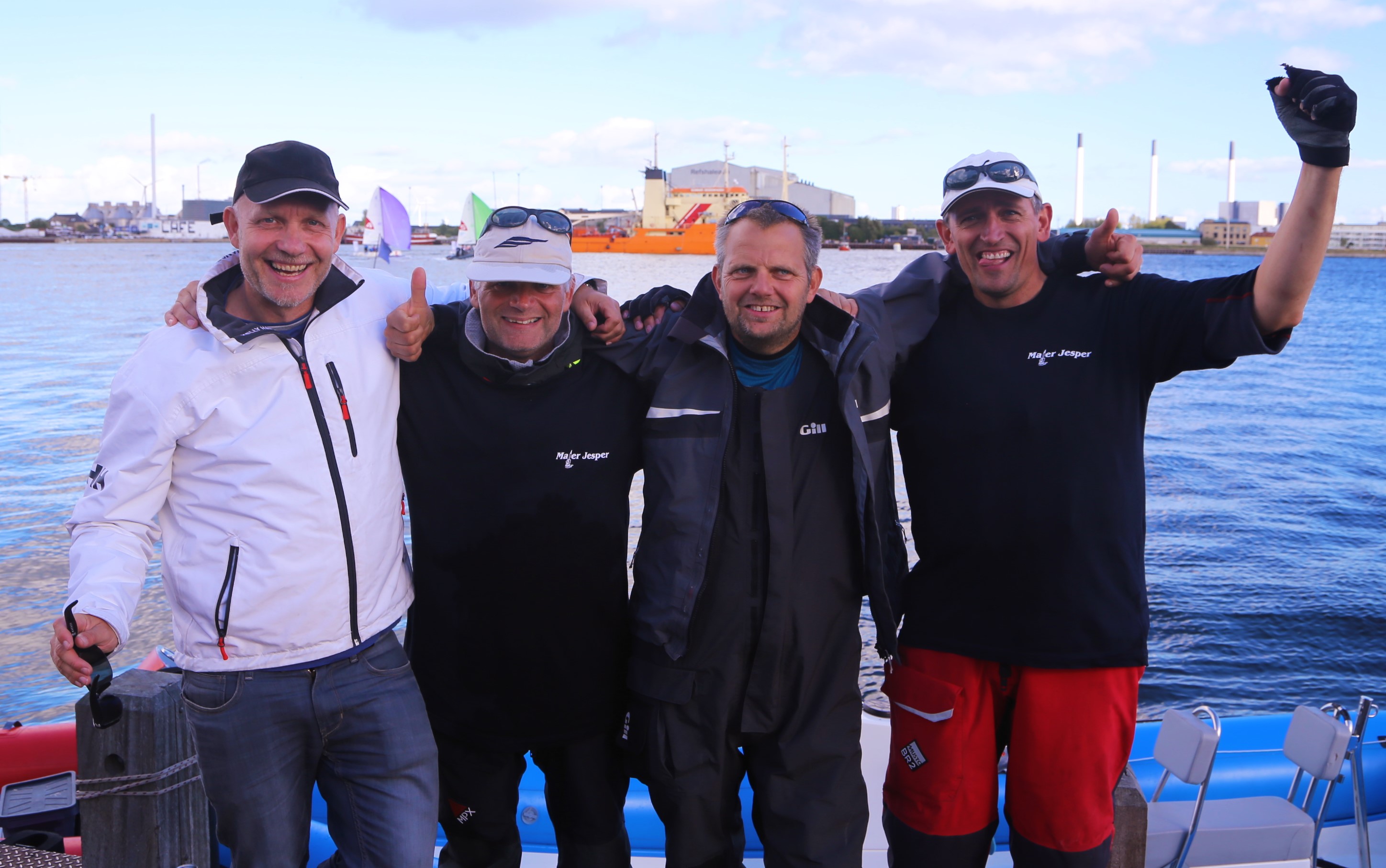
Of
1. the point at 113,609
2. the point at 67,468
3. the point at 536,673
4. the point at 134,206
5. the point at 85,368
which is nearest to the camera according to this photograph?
the point at 113,609

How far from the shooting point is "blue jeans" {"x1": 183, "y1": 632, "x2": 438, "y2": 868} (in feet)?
6.88

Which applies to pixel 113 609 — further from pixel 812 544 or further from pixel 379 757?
pixel 812 544

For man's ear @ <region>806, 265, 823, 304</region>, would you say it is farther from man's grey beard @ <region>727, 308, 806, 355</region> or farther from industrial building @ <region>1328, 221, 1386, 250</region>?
industrial building @ <region>1328, 221, 1386, 250</region>

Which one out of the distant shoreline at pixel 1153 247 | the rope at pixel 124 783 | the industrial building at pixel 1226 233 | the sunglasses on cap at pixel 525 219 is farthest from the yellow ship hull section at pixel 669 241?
the industrial building at pixel 1226 233

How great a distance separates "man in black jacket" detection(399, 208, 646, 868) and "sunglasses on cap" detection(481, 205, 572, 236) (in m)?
0.01

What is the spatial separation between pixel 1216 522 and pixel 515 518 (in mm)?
11722

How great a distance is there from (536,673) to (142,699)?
840mm

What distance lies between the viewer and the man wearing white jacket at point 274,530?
2053mm

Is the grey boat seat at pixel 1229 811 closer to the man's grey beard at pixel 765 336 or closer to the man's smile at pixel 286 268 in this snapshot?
the man's grey beard at pixel 765 336

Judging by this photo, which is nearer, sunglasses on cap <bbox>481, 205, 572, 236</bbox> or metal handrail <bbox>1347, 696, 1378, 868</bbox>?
sunglasses on cap <bbox>481, 205, 572, 236</bbox>

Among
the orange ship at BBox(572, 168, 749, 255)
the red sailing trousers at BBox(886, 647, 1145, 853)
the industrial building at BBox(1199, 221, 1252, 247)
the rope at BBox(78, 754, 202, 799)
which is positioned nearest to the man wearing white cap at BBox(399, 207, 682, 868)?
the rope at BBox(78, 754, 202, 799)

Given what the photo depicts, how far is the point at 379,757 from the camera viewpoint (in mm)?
2207

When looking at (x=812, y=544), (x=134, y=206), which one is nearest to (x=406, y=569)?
(x=812, y=544)

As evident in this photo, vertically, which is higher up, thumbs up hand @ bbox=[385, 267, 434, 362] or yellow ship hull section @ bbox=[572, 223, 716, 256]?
yellow ship hull section @ bbox=[572, 223, 716, 256]
